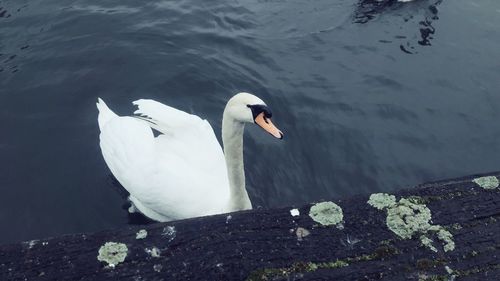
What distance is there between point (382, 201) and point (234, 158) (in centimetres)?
239

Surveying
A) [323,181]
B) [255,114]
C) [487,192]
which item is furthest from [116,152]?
[487,192]

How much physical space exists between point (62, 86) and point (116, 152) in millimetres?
2851

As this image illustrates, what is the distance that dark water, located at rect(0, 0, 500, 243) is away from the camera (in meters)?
7.00

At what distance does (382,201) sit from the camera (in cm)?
304

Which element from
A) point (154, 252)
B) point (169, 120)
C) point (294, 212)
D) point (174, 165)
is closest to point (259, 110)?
point (174, 165)

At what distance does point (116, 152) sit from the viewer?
6.22 metres

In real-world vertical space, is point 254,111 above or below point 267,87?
above

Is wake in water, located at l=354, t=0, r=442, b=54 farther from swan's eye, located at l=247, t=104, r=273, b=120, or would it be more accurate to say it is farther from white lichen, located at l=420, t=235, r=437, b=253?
white lichen, located at l=420, t=235, r=437, b=253

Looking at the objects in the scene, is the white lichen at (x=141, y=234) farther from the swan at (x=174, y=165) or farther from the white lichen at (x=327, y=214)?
the swan at (x=174, y=165)

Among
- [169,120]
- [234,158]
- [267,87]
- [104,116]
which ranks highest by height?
[234,158]

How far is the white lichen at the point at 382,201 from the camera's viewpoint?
3014 millimetres

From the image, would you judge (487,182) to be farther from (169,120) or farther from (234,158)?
(169,120)

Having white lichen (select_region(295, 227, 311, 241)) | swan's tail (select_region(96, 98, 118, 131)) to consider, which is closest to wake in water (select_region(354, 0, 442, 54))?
swan's tail (select_region(96, 98, 118, 131))

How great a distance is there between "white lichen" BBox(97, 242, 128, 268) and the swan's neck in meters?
2.40
